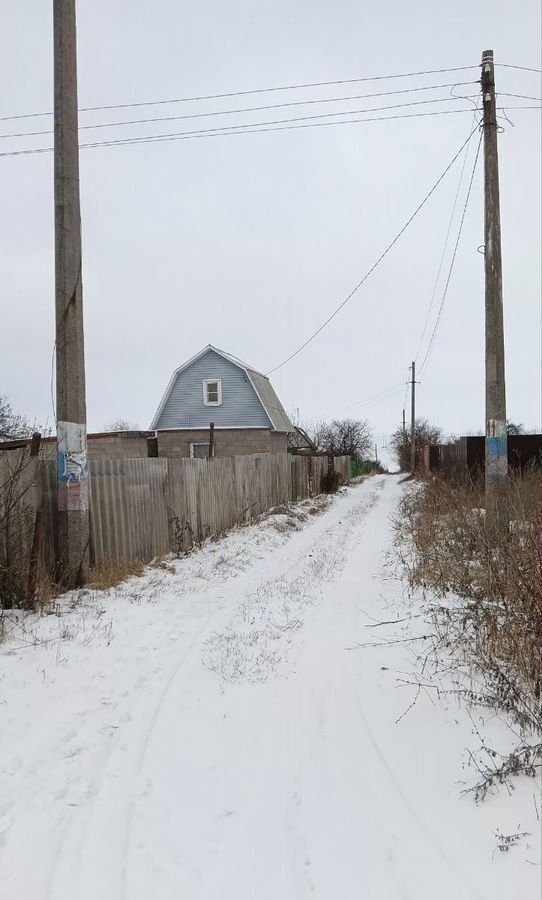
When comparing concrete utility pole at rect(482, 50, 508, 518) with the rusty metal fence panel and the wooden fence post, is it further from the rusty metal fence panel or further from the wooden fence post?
the wooden fence post

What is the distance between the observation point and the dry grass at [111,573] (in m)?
7.51

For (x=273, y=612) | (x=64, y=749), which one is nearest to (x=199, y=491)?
(x=273, y=612)

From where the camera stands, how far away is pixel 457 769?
3059 millimetres

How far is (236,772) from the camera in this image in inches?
127

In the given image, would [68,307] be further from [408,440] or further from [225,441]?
[408,440]

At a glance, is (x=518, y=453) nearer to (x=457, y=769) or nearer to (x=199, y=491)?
(x=199, y=491)

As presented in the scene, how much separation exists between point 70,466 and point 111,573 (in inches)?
64.5

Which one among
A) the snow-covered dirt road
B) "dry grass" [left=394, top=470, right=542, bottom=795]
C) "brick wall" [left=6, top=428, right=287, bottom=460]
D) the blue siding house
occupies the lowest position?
the snow-covered dirt road

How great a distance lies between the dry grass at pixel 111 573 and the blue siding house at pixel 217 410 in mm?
19844

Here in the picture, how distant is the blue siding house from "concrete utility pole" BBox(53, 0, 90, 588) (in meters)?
20.9

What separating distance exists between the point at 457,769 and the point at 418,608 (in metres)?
3.10

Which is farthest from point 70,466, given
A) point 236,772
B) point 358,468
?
point 358,468

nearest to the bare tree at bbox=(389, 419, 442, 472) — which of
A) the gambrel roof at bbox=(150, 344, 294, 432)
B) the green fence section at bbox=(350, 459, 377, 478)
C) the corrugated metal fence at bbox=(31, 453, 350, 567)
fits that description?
the green fence section at bbox=(350, 459, 377, 478)

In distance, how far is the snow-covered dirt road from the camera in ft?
7.79
